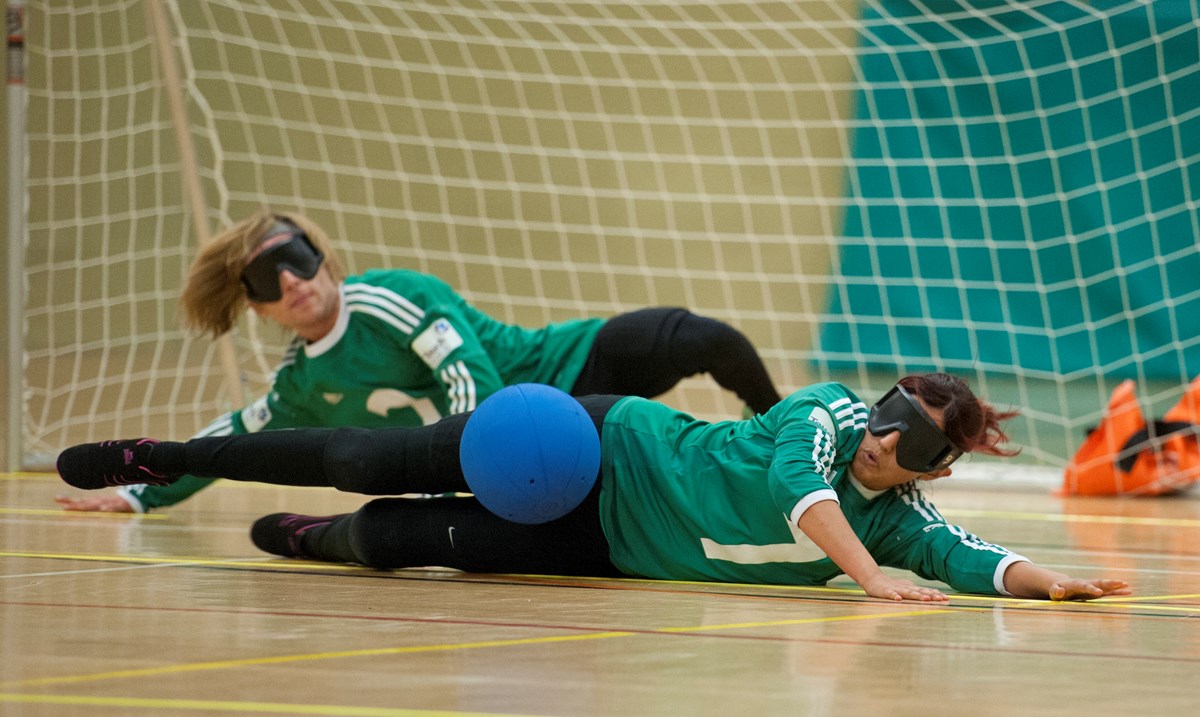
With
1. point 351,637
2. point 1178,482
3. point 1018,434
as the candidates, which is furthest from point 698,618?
point 1018,434

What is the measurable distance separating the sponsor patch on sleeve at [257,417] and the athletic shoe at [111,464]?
83cm

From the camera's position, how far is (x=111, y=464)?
124 inches

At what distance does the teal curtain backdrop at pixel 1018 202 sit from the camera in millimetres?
8117

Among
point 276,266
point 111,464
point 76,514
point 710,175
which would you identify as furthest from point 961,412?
point 710,175

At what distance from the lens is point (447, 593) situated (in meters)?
2.62

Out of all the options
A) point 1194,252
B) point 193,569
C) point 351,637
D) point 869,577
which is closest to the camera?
point 351,637

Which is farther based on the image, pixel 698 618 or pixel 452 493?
pixel 452 493

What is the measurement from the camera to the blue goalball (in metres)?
2.75

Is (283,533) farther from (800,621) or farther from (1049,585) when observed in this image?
(1049,585)

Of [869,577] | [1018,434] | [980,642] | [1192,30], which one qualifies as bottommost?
[1018,434]

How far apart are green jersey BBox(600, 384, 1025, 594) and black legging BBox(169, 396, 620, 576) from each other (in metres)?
0.08

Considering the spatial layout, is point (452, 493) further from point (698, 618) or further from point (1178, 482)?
point (1178, 482)

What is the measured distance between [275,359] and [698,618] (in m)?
6.35

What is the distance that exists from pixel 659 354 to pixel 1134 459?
2.85 m
